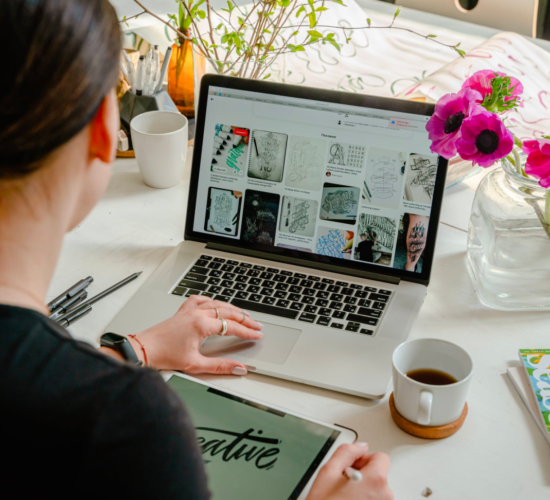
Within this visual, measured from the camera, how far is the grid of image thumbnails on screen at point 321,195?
0.88 meters

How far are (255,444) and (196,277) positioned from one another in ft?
1.12

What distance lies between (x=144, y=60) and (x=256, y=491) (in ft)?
3.06

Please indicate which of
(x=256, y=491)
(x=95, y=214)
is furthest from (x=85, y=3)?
(x=95, y=214)

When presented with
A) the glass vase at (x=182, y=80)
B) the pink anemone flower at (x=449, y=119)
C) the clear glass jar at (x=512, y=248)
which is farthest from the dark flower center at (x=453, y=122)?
the glass vase at (x=182, y=80)

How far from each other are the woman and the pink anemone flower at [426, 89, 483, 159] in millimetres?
485

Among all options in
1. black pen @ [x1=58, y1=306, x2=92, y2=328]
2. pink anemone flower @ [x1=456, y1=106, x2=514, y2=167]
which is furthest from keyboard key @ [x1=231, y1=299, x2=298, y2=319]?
pink anemone flower @ [x1=456, y1=106, x2=514, y2=167]

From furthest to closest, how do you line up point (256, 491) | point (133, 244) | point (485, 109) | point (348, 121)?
1. point (133, 244)
2. point (348, 121)
3. point (485, 109)
4. point (256, 491)

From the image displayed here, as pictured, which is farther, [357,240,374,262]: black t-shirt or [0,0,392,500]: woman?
[357,240,374,262]: black t-shirt

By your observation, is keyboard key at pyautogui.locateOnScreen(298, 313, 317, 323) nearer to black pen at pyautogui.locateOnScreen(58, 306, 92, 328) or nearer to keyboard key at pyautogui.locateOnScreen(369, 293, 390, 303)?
keyboard key at pyautogui.locateOnScreen(369, 293, 390, 303)

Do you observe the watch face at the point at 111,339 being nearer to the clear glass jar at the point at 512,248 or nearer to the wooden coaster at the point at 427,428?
the wooden coaster at the point at 427,428

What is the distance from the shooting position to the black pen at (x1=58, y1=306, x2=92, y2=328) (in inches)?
32.8

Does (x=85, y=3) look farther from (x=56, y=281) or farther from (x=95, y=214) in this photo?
(x=95, y=214)

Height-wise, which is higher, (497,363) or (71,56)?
(71,56)

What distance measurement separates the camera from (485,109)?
76cm
